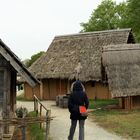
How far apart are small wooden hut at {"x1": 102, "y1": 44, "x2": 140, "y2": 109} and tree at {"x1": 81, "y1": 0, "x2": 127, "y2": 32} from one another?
89.7ft

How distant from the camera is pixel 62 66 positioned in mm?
36688

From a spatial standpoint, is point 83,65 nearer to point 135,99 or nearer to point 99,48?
point 99,48

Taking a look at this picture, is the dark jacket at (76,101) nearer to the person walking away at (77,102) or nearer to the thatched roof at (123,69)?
the person walking away at (77,102)

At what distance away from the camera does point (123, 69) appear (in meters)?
26.5

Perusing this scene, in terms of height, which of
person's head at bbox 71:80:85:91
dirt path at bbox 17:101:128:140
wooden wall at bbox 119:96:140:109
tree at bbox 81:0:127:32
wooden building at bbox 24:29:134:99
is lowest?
dirt path at bbox 17:101:128:140

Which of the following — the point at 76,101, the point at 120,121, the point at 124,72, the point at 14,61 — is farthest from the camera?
the point at 124,72

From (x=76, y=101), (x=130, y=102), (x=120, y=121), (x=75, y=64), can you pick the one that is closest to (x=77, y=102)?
(x=76, y=101)

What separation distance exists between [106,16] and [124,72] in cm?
3022

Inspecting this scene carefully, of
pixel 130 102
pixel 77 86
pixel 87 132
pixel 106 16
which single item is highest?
pixel 106 16

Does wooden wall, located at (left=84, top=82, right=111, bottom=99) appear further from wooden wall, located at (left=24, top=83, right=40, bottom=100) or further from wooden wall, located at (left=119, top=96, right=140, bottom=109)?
wooden wall, located at (left=119, top=96, right=140, bottom=109)

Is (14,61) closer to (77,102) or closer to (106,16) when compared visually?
(77,102)

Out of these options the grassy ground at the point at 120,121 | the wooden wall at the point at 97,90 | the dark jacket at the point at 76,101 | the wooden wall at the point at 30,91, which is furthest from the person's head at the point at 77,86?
the wooden wall at the point at 30,91

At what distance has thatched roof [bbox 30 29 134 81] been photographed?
35.1 meters

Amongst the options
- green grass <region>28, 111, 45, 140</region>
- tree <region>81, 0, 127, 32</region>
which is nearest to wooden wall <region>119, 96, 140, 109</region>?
green grass <region>28, 111, 45, 140</region>
